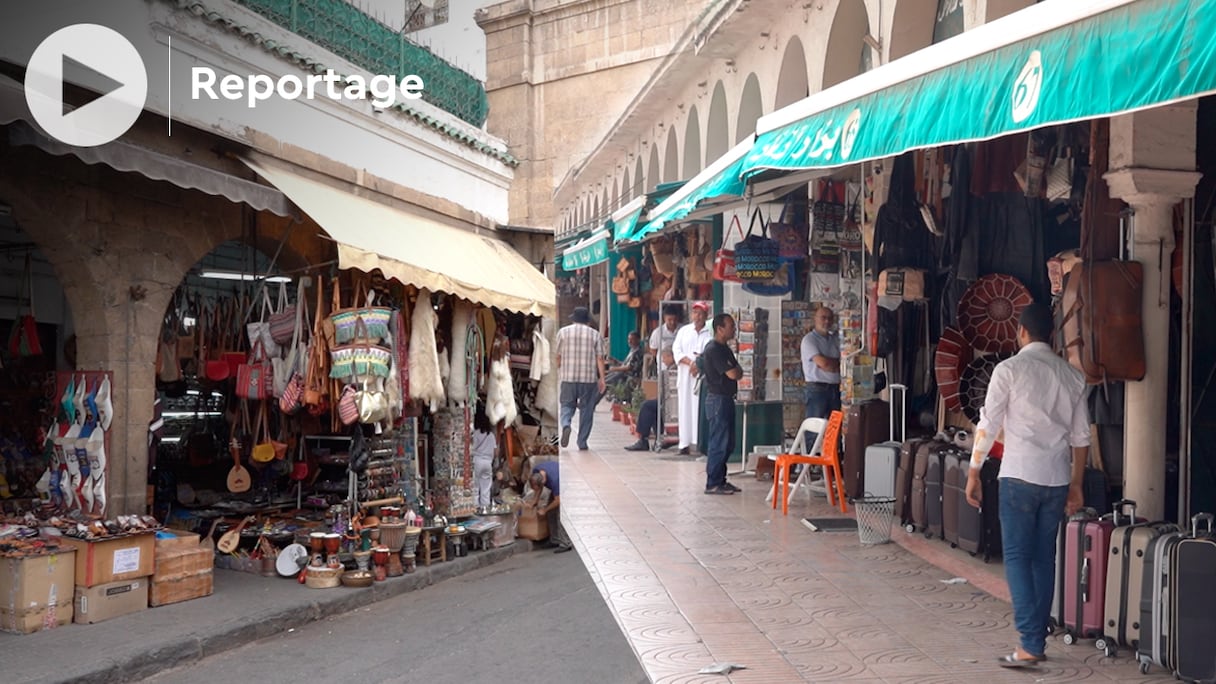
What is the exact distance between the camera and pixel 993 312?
25.6 feet

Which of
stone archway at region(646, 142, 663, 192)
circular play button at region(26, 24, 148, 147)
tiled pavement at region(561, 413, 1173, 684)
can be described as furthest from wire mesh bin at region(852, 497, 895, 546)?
stone archway at region(646, 142, 663, 192)

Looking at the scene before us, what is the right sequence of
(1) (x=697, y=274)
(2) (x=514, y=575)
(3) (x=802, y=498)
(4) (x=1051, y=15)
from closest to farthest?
(4) (x=1051, y=15) → (2) (x=514, y=575) → (3) (x=802, y=498) → (1) (x=697, y=274)

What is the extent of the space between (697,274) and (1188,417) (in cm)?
872

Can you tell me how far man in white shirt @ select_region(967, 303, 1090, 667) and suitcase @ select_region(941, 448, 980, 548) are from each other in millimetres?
1918

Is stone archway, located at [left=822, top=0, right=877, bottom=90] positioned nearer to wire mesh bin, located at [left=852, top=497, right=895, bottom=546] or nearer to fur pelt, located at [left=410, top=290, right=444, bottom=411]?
wire mesh bin, located at [left=852, top=497, right=895, bottom=546]

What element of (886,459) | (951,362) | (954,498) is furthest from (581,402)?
(954,498)

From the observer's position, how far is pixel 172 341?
7.55 metres

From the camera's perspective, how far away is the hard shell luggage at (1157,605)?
181 inches

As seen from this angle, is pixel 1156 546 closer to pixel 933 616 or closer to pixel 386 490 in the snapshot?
pixel 933 616

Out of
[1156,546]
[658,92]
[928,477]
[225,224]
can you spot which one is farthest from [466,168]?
[658,92]

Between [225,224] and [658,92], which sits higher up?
[658,92]

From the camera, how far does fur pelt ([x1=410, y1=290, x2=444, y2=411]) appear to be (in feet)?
25.6

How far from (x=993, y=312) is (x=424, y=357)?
4.18 metres

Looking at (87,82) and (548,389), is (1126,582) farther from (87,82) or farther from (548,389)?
(87,82)
